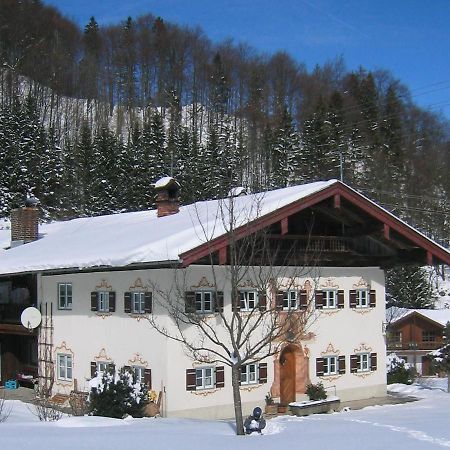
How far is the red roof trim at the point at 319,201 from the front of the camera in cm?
1706

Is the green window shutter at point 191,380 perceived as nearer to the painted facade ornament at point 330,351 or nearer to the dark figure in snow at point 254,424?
the painted facade ornament at point 330,351

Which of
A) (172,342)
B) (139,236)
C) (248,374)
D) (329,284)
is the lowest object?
(248,374)

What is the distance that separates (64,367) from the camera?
22.0 m

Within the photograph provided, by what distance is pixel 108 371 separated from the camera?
1742 centimetres

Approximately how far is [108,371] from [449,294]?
50.3 meters

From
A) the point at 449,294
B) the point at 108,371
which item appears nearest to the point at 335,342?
the point at 108,371

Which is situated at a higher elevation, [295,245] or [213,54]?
[213,54]

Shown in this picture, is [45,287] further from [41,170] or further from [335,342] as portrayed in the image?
[41,170]

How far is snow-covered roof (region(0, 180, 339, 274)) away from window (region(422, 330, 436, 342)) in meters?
29.1

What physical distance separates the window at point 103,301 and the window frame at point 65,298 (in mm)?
1519

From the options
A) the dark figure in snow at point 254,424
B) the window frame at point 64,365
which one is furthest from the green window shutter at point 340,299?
the dark figure in snow at point 254,424

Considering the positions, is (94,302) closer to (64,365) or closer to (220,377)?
(64,365)

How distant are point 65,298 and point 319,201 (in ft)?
28.0

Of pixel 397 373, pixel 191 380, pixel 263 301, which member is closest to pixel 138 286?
pixel 191 380
